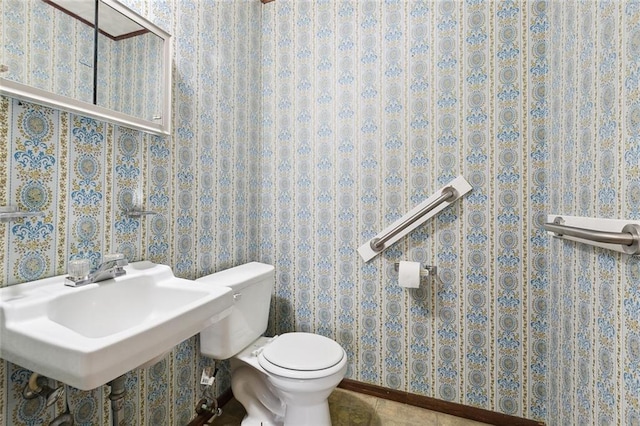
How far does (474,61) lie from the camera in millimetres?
1518

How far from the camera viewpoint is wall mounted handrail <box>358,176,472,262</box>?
4.99 feet

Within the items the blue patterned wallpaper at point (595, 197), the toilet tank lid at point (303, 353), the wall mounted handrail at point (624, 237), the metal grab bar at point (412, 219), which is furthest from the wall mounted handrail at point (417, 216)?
the wall mounted handrail at point (624, 237)

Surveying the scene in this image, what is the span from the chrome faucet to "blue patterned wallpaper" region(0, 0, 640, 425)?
0.27 feet

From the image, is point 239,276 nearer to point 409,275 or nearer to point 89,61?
point 409,275

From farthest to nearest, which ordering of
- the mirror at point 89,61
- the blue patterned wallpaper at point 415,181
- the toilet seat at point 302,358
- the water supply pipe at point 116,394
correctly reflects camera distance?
1. the blue patterned wallpaper at point 415,181
2. the toilet seat at point 302,358
3. the water supply pipe at point 116,394
4. the mirror at point 89,61

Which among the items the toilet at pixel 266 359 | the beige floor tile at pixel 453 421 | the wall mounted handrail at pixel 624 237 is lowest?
the beige floor tile at pixel 453 421

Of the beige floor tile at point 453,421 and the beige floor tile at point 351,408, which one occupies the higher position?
the beige floor tile at point 351,408

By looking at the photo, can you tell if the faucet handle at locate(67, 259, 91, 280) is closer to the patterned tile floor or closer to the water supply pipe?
the water supply pipe

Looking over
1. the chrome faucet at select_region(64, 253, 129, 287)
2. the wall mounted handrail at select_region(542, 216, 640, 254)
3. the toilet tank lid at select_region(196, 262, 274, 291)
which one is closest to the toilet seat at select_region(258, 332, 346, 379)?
the toilet tank lid at select_region(196, 262, 274, 291)

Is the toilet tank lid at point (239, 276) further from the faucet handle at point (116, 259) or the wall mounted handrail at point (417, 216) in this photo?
the wall mounted handrail at point (417, 216)

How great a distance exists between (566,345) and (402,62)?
150 centimetres

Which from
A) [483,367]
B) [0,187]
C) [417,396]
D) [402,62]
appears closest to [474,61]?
[402,62]

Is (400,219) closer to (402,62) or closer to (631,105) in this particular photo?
(402,62)

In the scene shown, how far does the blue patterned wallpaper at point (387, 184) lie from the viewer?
2.90ft
